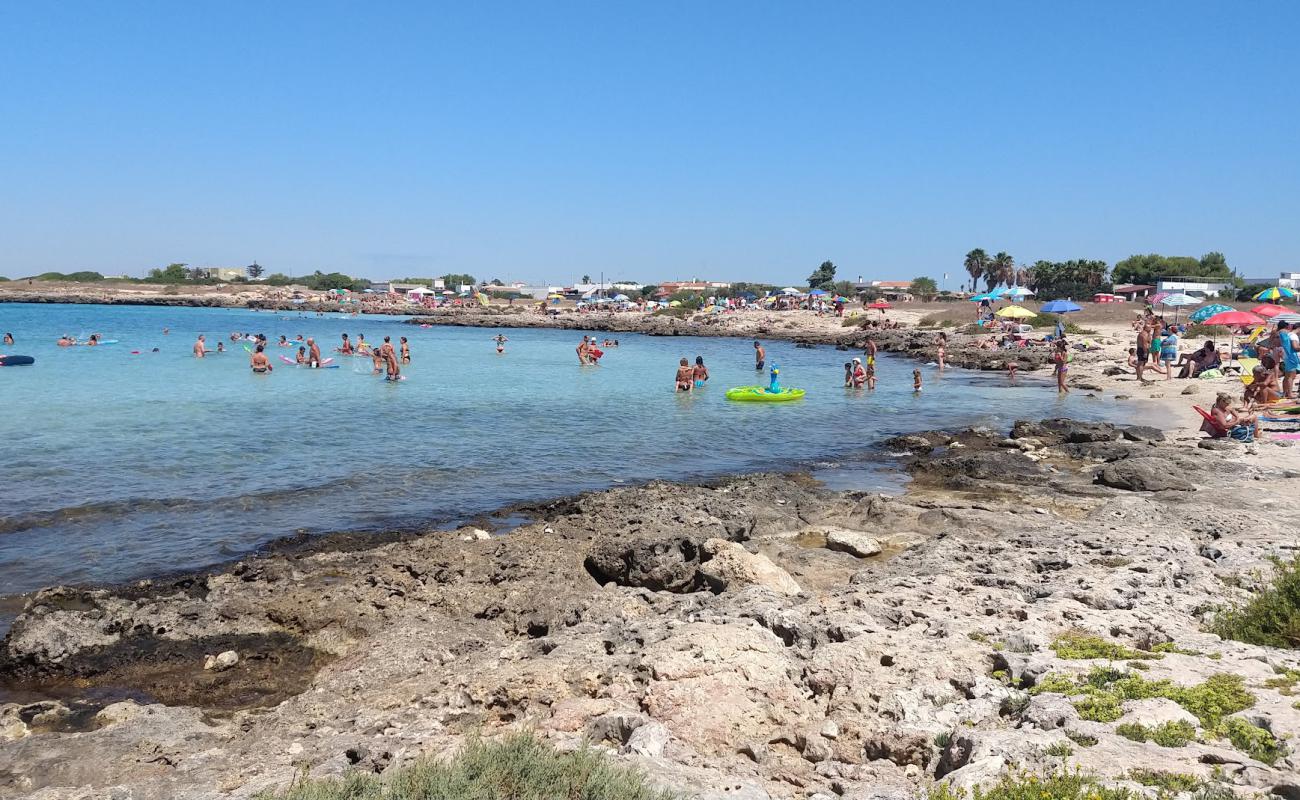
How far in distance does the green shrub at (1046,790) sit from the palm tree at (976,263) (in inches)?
4235

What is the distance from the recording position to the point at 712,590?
862cm

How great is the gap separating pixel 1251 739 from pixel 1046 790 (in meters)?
1.34

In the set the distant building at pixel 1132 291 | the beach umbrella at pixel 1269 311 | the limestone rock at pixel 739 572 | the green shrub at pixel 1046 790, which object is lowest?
the limestone rock at pixel 739 572

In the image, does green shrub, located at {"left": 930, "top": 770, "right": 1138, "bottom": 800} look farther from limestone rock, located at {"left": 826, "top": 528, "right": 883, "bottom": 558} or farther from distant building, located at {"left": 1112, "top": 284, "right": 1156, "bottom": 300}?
distant building, located at {"left": 1112, "top": 284, "right": 1156, "bottom": 300}

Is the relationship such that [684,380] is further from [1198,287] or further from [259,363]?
[1198,287]

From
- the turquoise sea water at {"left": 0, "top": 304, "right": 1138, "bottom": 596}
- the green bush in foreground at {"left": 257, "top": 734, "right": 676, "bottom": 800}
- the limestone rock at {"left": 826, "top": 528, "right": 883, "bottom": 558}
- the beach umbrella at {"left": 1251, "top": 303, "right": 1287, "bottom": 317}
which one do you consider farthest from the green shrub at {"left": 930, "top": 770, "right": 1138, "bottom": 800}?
the beach umbrella at {"left": 1251, "top": 303, "right": 1287, "bottom": 317}

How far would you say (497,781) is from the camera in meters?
4.28

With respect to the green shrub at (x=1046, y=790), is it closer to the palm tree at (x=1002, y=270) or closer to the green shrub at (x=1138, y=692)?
the green shrub at (x=1138, y=692)

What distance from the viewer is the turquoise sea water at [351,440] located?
12.1 m

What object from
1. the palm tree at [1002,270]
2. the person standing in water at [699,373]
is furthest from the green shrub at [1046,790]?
the palm tree at [1002,270]

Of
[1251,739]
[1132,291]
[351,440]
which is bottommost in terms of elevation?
[351,440]

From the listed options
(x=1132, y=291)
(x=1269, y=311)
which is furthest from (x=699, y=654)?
(x=1132, y=291)

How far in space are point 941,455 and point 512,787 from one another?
49.0 feet

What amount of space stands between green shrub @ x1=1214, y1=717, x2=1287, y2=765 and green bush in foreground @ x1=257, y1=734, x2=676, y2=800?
3.03 metres
